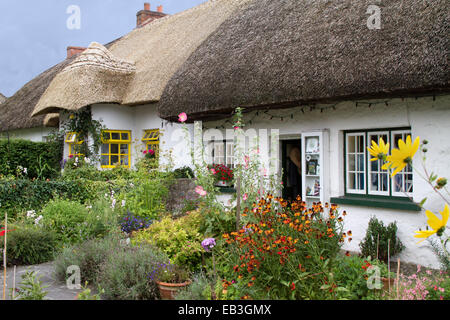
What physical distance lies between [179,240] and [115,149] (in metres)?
7.70

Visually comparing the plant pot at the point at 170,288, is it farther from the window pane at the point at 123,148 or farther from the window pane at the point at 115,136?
the window pane at the point at 123,148

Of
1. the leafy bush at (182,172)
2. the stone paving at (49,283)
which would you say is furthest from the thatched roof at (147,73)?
the stone paving at (49,283)

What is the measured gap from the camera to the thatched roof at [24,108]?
16.2 m

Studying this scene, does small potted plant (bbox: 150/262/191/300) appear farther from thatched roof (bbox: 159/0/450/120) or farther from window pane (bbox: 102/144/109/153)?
window pane (bbox: 102/144/109/153)

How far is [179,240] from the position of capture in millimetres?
5324

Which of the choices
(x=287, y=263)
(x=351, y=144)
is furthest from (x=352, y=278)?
(x=351, y=144)

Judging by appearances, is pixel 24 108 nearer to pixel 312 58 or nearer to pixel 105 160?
pixel 105 160

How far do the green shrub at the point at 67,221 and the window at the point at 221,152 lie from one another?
3837 mm

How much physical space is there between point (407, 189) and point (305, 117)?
7.36ft

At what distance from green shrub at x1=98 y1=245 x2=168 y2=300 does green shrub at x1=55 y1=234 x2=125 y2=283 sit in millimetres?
409

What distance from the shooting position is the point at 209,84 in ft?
28.7

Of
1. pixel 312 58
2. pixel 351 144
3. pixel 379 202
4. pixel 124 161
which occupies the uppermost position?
pixel 312 58

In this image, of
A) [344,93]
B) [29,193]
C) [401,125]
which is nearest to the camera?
[344,93]
